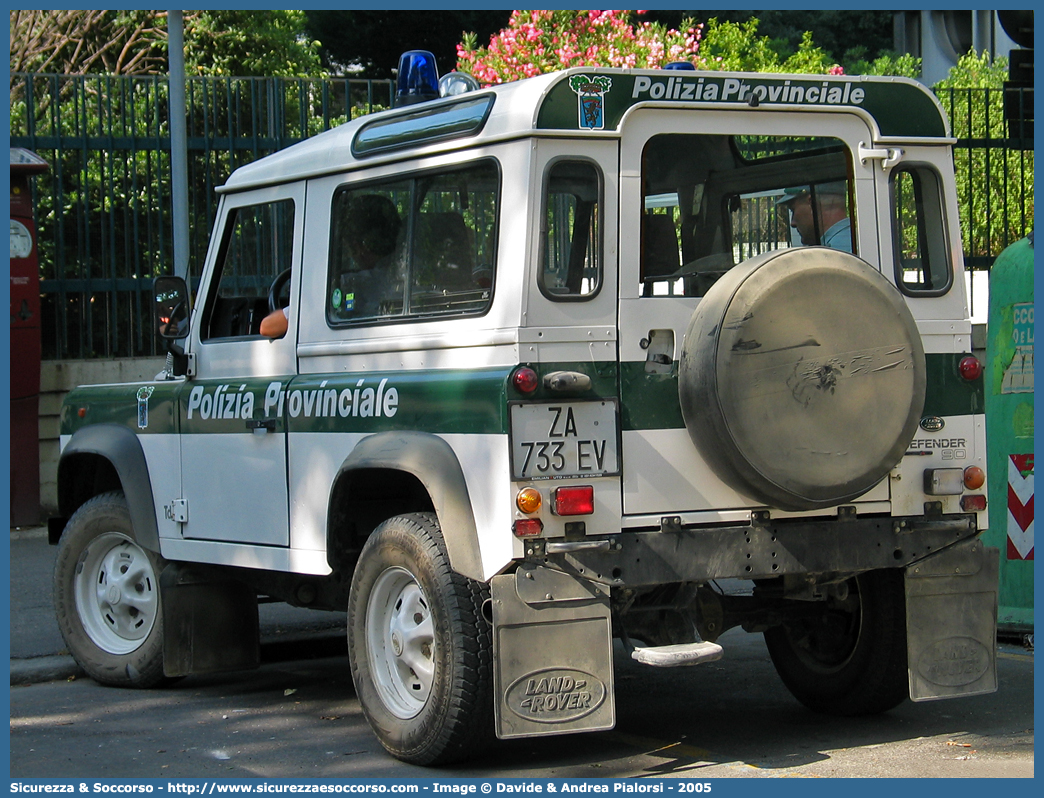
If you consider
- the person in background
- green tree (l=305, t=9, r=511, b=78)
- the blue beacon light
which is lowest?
the person in background

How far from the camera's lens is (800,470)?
511cm

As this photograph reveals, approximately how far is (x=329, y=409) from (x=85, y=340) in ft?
20.7

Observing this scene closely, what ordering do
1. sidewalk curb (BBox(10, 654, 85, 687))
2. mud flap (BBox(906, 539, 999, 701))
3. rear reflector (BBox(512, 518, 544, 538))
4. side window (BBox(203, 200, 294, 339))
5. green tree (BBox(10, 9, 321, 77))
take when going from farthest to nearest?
green tree (BBox(10, 9, 321, 77))
sidewalk curb (BBox(10, 654, 85, 687))
side window (BBox(203, 200, 294, 339))
mud flap (BBox(906, 539, 999, 701))
rear reflector (BBox(512, 518, 544, 538))

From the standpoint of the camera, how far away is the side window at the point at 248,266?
639 centimetres

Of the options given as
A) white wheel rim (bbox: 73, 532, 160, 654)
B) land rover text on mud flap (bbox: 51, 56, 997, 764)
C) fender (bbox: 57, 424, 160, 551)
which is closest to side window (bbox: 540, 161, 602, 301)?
land rover text on mud flap (bbox: 51, 56, 997, 764)

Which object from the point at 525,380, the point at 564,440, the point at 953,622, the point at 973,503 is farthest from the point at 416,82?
the point at 953,622

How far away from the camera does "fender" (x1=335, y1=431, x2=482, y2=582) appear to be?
200 inches

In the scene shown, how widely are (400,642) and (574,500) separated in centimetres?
101

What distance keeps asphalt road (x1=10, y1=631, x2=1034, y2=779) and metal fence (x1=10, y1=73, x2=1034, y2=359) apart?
4.84 meters

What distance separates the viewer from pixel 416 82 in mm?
6309

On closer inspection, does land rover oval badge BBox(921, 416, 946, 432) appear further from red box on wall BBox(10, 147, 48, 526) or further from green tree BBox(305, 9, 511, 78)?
green tree BBox(305, 9, 511, 78)

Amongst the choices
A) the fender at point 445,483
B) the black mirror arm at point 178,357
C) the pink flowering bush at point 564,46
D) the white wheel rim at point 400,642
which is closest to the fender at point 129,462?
the black mirror arm at point 178,357

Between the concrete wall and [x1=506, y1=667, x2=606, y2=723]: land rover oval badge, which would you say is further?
the concrete wall

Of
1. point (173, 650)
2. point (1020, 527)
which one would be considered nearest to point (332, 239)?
point (173, 650)
